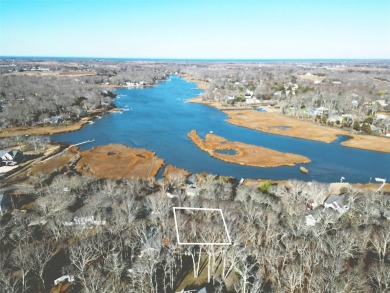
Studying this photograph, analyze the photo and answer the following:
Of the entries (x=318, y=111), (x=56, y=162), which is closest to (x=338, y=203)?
(x=56, y=162)

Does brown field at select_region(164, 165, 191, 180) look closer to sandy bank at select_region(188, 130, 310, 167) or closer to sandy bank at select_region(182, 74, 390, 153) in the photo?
sandy bank at select_region(188, 130, 310, 167)

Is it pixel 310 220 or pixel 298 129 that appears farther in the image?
pixel 298 129

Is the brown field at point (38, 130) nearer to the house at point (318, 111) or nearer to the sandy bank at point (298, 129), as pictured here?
the sandy bank at point (298, 129)

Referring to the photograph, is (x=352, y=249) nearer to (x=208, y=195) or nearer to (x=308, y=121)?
(x=208, y=195)

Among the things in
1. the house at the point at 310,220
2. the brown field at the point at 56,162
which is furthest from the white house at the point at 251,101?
the house at the point at 310,220

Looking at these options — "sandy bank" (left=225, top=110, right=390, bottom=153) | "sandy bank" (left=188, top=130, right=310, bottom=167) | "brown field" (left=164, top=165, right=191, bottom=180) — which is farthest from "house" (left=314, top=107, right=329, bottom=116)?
"brown field" (left=164, top=165, right=191, bottom=180)

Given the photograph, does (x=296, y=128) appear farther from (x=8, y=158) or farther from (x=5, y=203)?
(x=5, y=203)

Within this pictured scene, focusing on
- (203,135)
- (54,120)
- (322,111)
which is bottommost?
(203,135)
